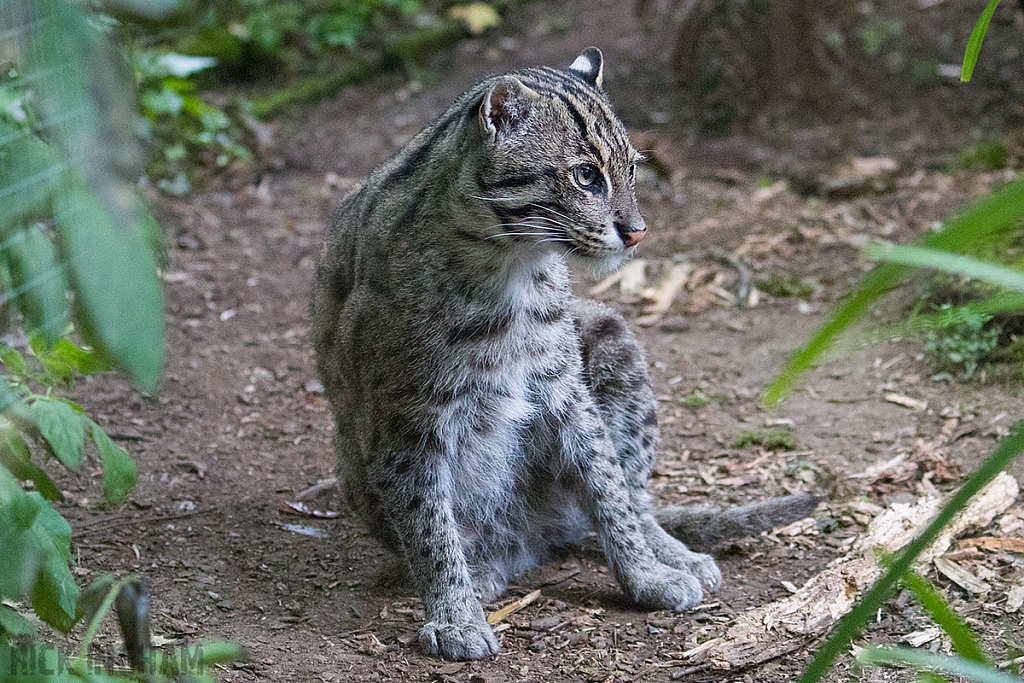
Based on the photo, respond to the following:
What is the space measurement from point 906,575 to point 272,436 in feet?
14.0

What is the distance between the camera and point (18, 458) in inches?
116

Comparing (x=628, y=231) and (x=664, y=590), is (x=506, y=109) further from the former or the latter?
(x=664, y=590)

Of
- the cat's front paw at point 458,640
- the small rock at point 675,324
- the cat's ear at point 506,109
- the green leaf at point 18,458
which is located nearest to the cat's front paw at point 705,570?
the cat's front paw at point 458,640

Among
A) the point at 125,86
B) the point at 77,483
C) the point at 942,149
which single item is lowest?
the point at 77,483

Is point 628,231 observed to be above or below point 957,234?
below

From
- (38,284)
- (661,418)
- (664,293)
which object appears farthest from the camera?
(664,293)

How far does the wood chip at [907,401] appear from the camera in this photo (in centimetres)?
529

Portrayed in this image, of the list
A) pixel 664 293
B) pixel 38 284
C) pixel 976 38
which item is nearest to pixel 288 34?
pixel 664 293

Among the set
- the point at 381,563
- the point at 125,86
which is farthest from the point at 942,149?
the point at 125,86

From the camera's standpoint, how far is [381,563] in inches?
177

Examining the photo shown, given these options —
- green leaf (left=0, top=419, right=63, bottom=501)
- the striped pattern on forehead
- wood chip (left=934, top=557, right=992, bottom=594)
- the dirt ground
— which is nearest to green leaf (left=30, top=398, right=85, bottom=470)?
green leaf (left=0, top=419, right=63, bottom=501)

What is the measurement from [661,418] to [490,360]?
6.67 feet

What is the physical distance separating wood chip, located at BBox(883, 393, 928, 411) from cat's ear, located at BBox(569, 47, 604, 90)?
246 centimetres

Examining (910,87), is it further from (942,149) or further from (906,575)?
(906,575)
